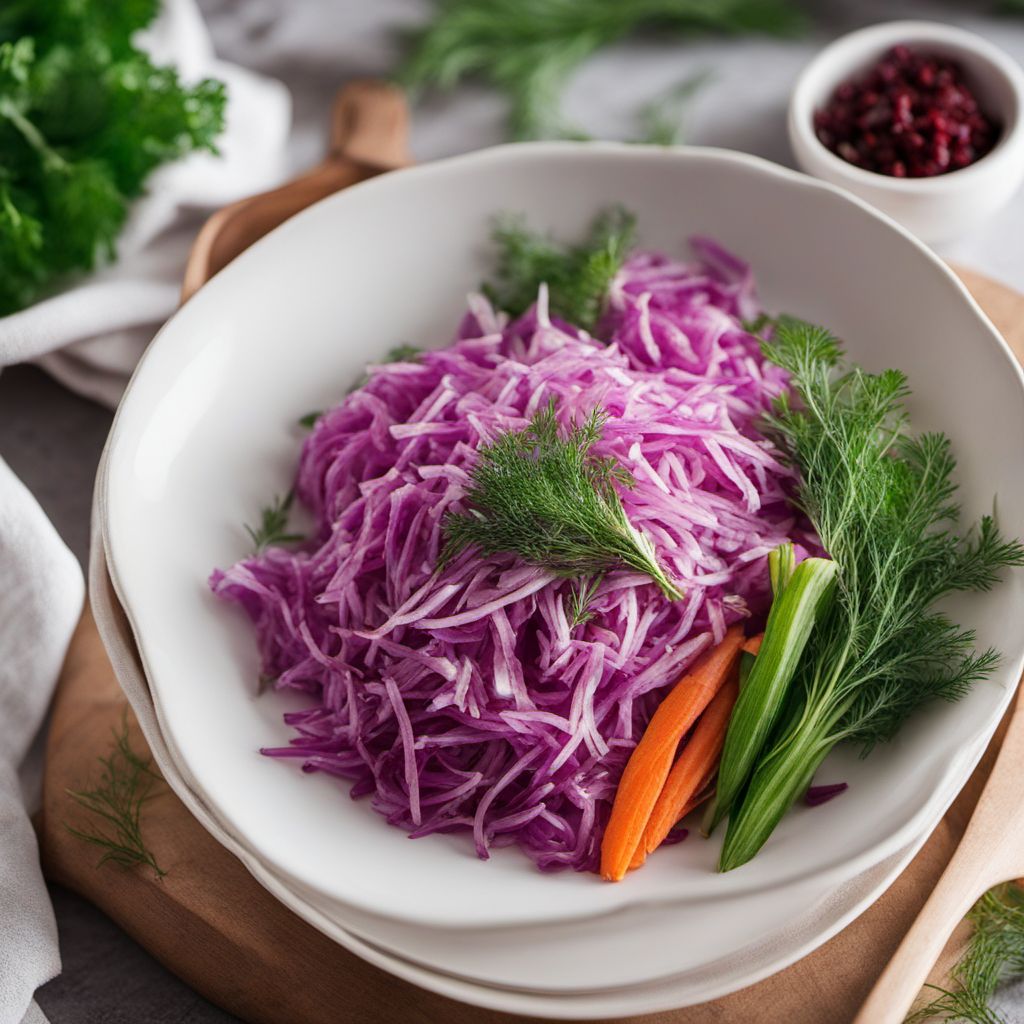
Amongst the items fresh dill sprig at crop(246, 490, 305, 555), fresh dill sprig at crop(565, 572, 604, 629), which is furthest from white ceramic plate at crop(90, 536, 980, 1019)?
fresh dill sprig at crop(246, 490, 305, 555)

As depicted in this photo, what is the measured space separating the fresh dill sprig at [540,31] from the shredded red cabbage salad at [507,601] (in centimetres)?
194

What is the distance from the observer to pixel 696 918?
7.16 ft

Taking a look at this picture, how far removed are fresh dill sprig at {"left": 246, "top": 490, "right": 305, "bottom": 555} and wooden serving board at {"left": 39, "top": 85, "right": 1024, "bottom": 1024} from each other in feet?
1.77

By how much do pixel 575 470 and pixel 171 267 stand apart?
184 centimetres

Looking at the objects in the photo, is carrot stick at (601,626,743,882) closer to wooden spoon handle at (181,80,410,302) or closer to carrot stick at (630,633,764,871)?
carrot stick at (630,633,764,871)

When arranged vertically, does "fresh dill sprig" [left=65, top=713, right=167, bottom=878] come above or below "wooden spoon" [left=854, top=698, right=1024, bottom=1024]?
below

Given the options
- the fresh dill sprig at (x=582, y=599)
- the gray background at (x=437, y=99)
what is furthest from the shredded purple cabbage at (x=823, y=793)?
the gray background at (x=437, y=99)

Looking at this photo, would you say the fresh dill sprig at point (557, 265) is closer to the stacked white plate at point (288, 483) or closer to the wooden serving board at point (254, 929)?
the stacked white plate at point (288, 483)

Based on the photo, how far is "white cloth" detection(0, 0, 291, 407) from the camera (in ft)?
11.1

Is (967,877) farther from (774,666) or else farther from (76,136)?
(76,136)

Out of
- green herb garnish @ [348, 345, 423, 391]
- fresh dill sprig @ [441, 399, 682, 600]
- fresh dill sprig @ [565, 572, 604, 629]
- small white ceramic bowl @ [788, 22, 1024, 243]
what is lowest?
green herb garnish @ [348, 345, 423, 391]

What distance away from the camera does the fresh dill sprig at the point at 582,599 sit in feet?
7.80

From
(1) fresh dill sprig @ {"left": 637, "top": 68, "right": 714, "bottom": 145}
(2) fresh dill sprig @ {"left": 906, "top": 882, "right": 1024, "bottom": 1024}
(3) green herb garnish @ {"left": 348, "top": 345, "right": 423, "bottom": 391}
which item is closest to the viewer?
(2) fresh dill sprig @ {"left": 906, "top": 882, "right": 1024, "bottom": 1024}

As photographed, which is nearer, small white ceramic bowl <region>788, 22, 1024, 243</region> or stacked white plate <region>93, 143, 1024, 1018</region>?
stacked white plate <region>93, 143, 1024, 1018</region>
